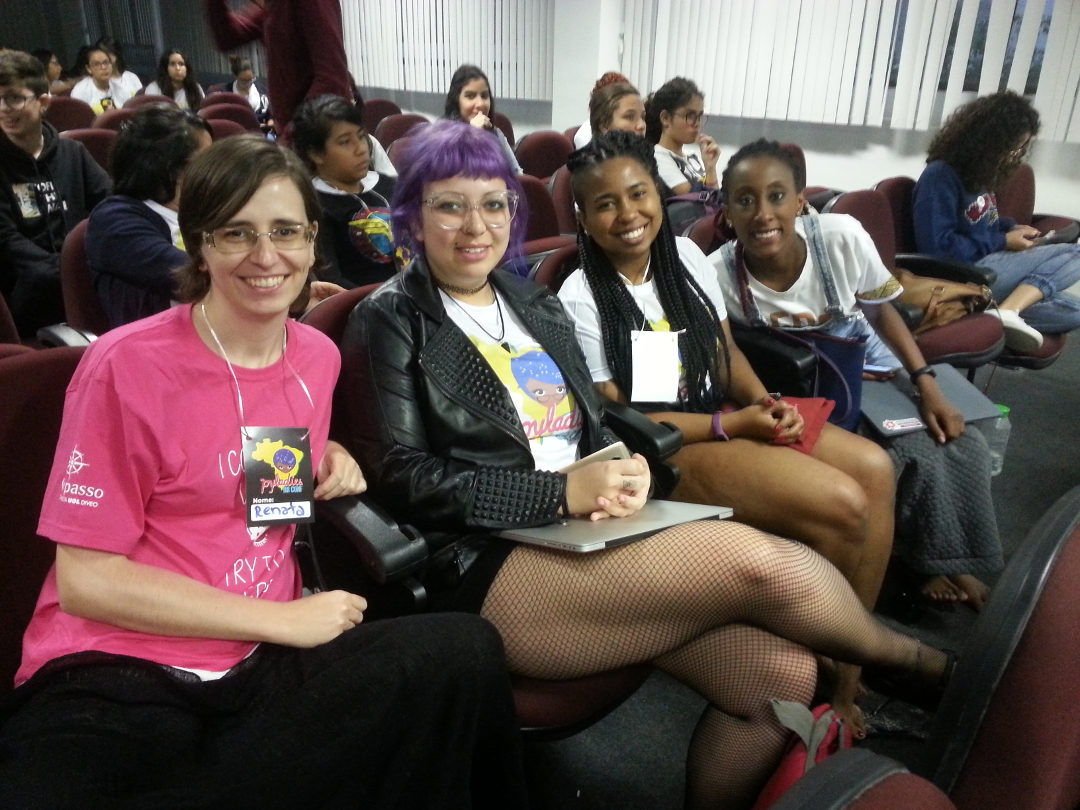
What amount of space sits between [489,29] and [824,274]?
232 inches

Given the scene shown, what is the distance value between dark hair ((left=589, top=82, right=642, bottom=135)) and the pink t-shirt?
8.97 ft

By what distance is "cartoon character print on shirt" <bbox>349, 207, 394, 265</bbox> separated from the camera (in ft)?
8.25

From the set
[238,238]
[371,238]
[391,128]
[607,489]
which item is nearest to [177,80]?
[391,128]

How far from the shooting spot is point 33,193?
103 inches

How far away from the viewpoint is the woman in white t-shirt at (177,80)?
6.09 metres

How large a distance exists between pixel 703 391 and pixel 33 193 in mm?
2351

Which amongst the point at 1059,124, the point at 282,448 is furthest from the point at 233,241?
the point at 1059,124

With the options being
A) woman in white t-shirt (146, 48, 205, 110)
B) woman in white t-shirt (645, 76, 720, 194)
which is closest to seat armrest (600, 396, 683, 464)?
woman in white t-shirt (645, 76, 720, 194)

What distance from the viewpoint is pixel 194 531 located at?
1070 mm

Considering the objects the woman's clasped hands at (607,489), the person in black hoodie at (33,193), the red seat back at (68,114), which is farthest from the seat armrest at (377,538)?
the red seat back at (68,114)

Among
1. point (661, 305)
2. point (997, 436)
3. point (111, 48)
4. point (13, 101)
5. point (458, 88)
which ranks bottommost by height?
point (997, 436)

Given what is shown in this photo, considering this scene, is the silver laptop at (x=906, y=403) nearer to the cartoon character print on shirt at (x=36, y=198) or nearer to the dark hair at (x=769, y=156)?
the dark hair at (x=769, y=156)

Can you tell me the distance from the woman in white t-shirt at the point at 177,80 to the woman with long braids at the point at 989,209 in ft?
17.7

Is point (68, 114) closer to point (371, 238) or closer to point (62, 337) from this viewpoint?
point (371, 238)
